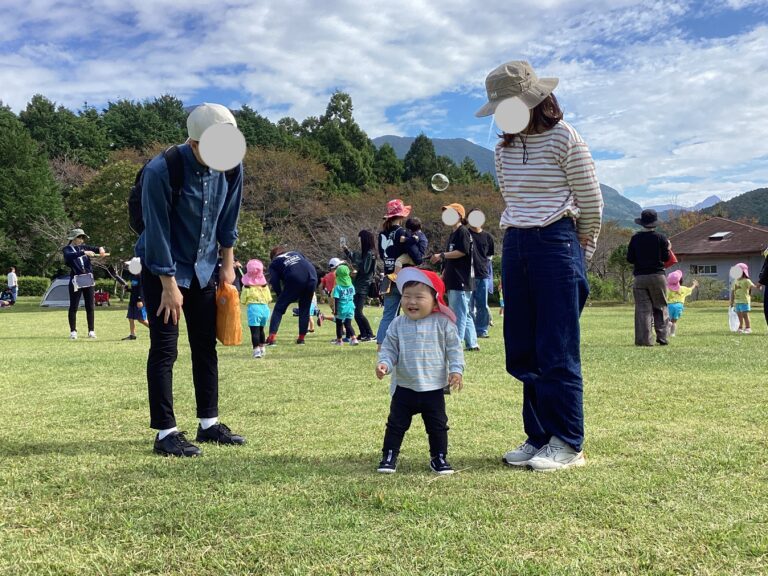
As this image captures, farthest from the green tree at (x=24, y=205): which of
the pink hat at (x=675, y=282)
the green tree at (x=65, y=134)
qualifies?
the pink hat at (x=675, y=282)

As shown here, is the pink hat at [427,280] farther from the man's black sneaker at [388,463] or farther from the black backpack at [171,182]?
the black backpack at [171,182]

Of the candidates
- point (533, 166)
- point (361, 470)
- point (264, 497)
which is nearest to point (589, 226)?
point (533, 166)

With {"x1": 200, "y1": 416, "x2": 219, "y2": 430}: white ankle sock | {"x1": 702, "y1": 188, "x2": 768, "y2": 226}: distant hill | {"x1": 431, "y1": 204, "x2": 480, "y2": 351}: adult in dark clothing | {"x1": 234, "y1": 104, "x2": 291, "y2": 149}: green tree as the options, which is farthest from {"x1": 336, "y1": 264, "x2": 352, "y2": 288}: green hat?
{"x1": 702, "y1": 188, "x2": 768, "y2": 226}: distant hill

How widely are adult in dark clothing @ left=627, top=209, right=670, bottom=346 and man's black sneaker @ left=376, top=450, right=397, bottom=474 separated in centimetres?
744

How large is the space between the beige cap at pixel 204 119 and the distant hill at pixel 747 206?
240 ft

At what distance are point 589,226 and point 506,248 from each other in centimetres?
45

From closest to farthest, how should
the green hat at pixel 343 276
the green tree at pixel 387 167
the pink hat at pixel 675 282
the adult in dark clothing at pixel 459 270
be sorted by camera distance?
the adult in dark clothing at pixel 459 270 → the green hat at pixel 343 276 → the pink hat at pixel 675 282 → the green tree at pixel 387 167

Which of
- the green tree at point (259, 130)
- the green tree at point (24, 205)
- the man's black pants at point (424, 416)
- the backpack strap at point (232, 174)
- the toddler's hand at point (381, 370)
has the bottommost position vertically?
the man's black pants at point (424, 416)

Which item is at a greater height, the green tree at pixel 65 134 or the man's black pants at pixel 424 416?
the green tree at pixel 65 134

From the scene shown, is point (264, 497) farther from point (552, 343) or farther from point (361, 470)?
point (552, 343)

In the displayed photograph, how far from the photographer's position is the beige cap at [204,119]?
3.51m

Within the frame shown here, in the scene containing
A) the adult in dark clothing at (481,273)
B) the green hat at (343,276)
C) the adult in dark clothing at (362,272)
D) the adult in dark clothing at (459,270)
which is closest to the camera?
the adult in dark clothing at (459,270)

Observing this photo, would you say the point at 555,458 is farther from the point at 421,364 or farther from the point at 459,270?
the point at 459,270

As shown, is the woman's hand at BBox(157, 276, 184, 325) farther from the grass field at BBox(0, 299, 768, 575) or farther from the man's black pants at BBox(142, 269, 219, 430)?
the grass field at BBox(0, 299, 768, 575)
